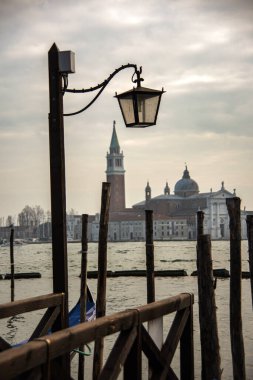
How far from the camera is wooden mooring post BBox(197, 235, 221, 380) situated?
5.33 m

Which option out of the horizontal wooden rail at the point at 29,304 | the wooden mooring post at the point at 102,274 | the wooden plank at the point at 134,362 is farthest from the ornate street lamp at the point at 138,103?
the wooden mooring post at the point at 102,274

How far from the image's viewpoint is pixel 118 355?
3.09 metres

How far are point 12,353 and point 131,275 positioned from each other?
971 inches

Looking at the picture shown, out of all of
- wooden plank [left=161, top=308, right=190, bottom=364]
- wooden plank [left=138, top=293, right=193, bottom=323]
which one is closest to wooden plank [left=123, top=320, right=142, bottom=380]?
wooden plank [left=138, top=293, right=193, bottom=323]

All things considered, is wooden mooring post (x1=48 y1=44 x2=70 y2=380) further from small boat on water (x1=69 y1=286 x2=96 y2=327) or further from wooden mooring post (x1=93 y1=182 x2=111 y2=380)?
small boat on water (x1=69 y1=286 x2=96 y2=327)

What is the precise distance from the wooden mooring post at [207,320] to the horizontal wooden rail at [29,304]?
1605 millimetres

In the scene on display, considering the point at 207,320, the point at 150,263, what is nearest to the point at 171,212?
the point at 150,263

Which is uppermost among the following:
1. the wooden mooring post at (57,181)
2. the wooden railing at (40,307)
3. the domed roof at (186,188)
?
the domed roof at (186,188)

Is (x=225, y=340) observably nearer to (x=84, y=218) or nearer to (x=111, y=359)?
(x=84, y=218)

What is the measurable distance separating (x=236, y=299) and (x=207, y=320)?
5.30ft

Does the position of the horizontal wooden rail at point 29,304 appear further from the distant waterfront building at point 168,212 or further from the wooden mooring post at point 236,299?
the distant waterfront building at point 168,212

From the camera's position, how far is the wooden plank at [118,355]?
9.90ft

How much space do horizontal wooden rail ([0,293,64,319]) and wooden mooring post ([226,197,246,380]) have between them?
2874 millimetres

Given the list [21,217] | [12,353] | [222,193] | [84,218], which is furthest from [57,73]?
[21,217]
